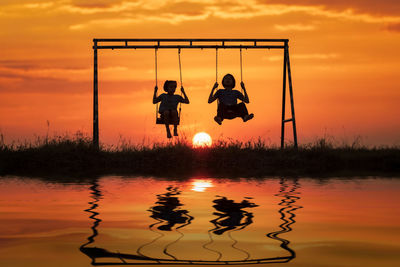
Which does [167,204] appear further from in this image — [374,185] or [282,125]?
[282,125]

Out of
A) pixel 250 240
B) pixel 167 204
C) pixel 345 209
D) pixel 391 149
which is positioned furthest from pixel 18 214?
pixel 391 149

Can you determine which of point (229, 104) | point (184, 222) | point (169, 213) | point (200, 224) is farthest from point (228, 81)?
point (200, 224)

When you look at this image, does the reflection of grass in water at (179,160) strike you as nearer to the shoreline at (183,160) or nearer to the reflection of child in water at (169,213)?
the shoreline at (183,160)

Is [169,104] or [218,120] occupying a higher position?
[169,104]

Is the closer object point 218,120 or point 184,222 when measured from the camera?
point 184,222

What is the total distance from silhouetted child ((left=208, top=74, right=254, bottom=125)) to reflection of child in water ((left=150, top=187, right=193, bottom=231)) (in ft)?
26.3

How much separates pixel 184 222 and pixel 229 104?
454 inches

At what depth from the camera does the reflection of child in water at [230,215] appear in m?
8.72

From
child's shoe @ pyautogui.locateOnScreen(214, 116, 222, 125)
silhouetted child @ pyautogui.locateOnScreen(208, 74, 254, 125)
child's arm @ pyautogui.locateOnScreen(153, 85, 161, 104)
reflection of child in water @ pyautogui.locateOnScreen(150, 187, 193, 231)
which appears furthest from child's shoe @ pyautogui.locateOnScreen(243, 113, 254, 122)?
reflection of child in water @ pyautogui.locateOnScreen(150, 187, 193, 231)

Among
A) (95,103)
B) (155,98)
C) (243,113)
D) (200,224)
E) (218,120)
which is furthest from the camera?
(95,103)

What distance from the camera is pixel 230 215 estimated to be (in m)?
9.89

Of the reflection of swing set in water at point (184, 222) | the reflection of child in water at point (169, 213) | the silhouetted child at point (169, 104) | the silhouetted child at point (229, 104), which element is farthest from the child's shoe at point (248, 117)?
the reflection of child in water at point (169, 213)

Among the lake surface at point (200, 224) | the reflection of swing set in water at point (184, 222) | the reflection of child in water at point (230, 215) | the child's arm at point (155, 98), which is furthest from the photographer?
the child's arm at point (155, 98)

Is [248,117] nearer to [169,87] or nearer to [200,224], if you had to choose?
[169,87]
